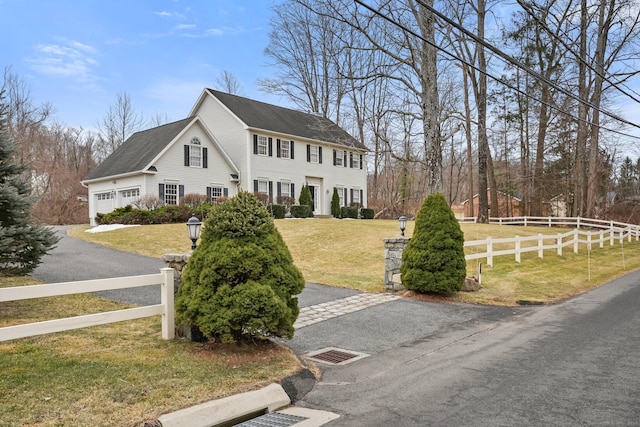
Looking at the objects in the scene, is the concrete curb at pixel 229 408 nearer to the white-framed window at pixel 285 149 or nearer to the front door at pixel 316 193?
the white-framed window at pixel 285 149

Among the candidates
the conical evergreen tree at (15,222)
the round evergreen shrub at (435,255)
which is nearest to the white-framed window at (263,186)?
the round evergreen shrub at (435,255)

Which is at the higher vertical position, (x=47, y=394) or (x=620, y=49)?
(x=620, y=49)

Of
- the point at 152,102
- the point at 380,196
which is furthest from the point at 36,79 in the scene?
the point at 380,196

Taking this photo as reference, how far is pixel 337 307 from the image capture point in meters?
9.02

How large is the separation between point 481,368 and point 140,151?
2470 centimetres

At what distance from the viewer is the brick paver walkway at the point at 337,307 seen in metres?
8.06

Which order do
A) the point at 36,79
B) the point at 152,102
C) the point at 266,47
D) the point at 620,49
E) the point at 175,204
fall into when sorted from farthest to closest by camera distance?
the point at 152,102
the point at 266,47
the point at 36,79
the point at 620,49
the point at 175,204

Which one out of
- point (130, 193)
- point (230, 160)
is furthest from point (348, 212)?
point (130, 193)

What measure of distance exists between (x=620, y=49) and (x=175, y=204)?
2649 centimetres

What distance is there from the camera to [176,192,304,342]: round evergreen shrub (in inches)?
211

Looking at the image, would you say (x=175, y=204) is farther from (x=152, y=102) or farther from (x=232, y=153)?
(x=152, y=102)

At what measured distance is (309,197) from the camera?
96.9 feet

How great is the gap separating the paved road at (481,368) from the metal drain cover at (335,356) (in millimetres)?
160

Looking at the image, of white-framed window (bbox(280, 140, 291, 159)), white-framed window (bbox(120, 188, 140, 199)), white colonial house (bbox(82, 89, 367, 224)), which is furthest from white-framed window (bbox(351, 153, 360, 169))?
white-framed window (bbox(120, 188, 140, 199))
